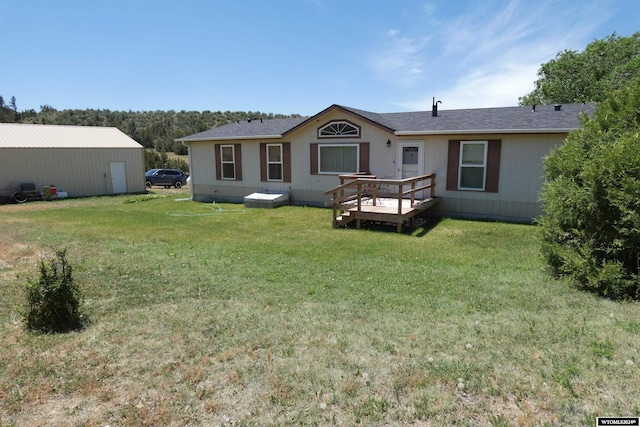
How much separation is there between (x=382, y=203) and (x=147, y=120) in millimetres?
55782

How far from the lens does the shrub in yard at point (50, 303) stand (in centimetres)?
394

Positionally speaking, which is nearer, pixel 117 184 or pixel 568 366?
pixel 568 366

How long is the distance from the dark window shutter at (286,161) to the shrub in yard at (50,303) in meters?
10.8

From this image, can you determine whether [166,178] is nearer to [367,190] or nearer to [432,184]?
[367,190]

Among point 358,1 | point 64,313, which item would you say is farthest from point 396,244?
point 358,1

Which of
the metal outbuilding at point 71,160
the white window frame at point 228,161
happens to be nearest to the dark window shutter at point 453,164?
the white window frame at point 228,161

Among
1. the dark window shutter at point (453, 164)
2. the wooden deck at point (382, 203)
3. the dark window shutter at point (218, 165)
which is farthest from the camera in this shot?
the dark window shutter at point (218, 165)

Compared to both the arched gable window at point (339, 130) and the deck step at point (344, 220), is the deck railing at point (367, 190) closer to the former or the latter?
the deck step at point (344, 220)

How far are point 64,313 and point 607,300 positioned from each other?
6209mm

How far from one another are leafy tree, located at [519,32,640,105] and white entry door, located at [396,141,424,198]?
53.8ft

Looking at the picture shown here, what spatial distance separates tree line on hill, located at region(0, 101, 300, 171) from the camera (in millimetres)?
43125

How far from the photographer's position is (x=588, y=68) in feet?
77.4

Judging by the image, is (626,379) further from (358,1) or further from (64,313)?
(358,1)

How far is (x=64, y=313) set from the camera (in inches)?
159
